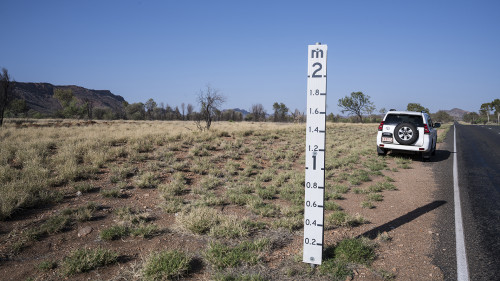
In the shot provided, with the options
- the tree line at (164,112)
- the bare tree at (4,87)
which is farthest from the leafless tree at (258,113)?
the bare tree at (4,87)

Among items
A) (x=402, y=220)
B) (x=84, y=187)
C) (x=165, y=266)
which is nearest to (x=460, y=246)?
(x=402, y=220)

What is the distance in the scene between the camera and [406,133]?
35.7 ft

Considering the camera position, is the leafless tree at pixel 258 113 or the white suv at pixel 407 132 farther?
the leafless tree at pixel 258 113

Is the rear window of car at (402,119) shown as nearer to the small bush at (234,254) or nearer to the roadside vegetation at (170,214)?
the roadside vegetation at (170,214)

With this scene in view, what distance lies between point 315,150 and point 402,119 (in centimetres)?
988

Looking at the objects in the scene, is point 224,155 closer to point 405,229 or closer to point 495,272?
point 405,229

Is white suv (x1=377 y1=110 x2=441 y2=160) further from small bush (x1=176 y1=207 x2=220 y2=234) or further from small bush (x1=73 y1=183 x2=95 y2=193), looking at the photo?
small bush (x1=73 y1=183 x2=95 y2=193)

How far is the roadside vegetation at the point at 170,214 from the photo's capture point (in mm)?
3500

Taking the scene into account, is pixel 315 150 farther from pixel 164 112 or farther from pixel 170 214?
pixel 164 112

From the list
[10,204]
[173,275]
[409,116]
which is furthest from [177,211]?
[409,116]

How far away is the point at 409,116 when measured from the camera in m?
11.4

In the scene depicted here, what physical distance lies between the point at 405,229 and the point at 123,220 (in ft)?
16.1

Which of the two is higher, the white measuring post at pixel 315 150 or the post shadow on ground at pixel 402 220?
the white measuring post at pixel 315 150

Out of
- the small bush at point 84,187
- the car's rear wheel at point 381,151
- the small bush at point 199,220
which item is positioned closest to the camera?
the small bush at point 199,220
